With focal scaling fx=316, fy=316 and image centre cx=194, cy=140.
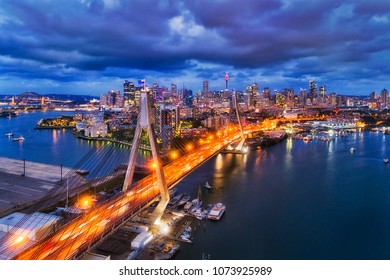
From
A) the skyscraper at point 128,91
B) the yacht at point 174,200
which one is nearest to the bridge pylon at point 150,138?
the yacht at point 174,200

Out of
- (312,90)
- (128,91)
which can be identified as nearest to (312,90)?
(312,90)

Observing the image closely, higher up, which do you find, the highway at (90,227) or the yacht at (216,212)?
the highway at (90,227)

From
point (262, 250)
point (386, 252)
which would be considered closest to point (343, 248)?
point (386, 252)

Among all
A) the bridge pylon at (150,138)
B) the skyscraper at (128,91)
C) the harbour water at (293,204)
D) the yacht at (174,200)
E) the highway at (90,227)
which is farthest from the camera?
the skyscraper at (128,91)

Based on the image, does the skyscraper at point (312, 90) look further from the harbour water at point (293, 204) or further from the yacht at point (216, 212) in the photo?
the yacht at point (216, 212)

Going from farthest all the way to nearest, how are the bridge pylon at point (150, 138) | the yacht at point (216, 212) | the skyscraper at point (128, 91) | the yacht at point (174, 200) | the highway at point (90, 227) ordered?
the skyscraper at point (128, 91), the yacht at point (174, 200), the yacht at point (216, 212), the bridge pylon at point (150, 138), the highway at point (90, 227)

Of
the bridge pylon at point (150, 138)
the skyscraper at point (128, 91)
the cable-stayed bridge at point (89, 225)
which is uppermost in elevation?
the skyscraper at point (128, 91)

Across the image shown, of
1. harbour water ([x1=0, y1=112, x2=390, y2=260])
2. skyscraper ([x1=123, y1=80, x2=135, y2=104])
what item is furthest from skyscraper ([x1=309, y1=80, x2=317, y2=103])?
harbour water ([x1=0, y1=112, x2=390, y2=260])

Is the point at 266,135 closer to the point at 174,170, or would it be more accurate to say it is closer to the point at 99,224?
the point at 174,170
